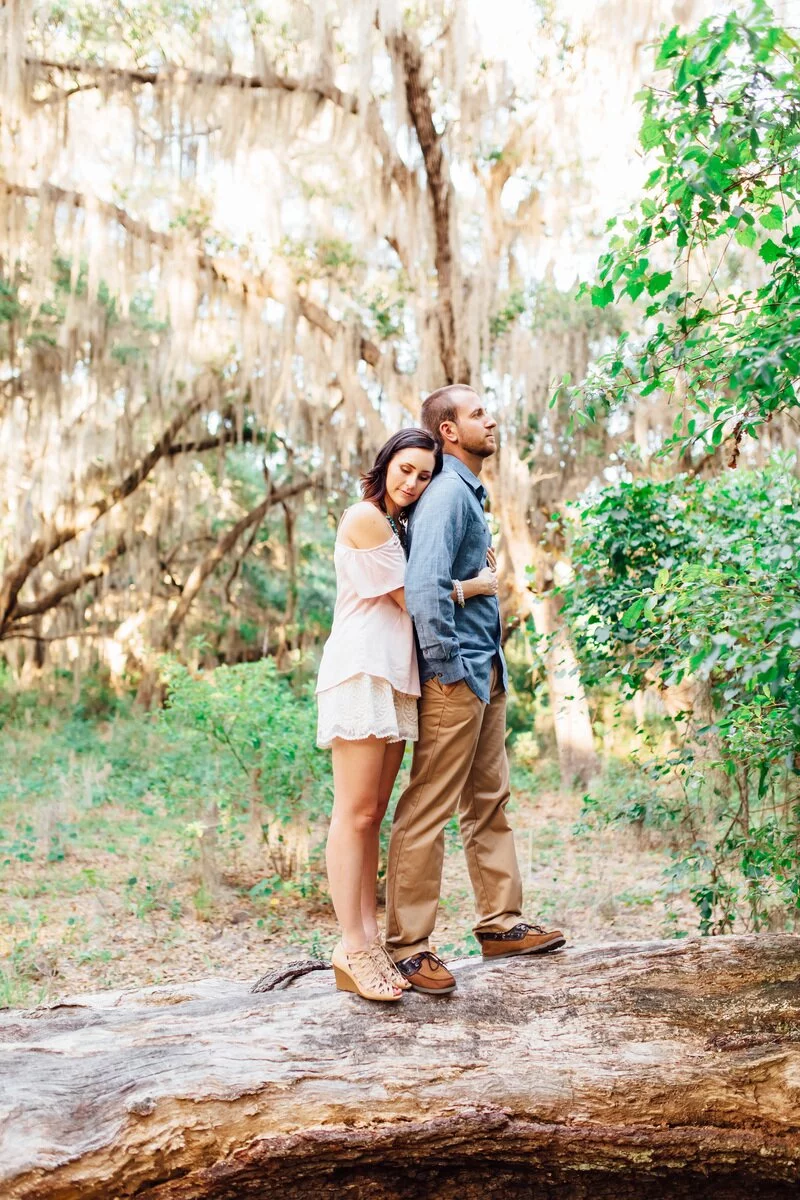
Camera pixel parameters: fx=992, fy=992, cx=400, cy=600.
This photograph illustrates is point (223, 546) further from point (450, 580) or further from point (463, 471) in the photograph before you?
point (450, 580)

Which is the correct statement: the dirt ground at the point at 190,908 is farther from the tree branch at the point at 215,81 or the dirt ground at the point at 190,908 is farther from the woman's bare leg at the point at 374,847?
the tree branch at the point at 215,81

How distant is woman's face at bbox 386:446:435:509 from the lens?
3018mm

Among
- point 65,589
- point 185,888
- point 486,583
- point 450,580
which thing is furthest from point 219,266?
point 450,580

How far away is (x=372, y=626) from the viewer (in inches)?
117

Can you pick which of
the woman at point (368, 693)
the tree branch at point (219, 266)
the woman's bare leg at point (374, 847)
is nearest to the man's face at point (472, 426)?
the woman at point (368, 693)

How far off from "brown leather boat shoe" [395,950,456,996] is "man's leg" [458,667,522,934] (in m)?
0.32

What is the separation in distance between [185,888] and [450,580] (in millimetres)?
4805

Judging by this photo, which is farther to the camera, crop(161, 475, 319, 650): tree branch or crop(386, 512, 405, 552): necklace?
crop(161, 475, 319, 650): tree branch

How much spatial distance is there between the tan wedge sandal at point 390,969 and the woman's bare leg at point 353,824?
37 millimetres

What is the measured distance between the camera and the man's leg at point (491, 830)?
10.5 feet

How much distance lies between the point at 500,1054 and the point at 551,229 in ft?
33.5

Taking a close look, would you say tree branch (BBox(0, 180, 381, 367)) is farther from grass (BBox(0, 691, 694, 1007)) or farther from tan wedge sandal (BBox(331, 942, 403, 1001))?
tan wedge sandal (BBox(331, 942, 403, 1001))

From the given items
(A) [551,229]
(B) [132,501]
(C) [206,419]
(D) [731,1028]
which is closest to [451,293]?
(A) [551,229]

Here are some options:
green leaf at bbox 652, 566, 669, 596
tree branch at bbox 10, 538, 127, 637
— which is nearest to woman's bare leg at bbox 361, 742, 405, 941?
green leaf at bbox 652, 566, 669, 596
